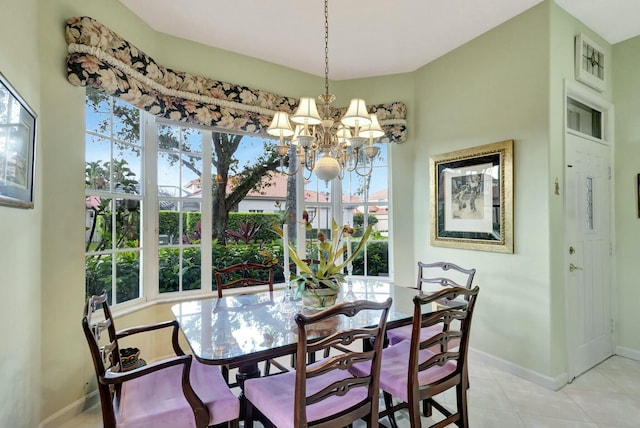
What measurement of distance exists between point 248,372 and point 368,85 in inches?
126

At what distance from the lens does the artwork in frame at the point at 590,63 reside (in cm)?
269

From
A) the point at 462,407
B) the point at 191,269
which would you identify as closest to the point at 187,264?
the point at 191,269

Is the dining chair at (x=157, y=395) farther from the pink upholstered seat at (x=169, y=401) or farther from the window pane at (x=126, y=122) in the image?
the window pane at (x=126, y=122)

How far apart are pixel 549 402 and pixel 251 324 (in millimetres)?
2149

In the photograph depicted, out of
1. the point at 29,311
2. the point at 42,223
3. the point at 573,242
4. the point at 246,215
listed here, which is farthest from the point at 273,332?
the point at 573,242

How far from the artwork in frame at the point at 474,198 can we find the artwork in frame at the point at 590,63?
814mm

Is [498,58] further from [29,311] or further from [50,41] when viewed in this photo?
[29,311]

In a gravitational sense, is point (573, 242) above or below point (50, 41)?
below

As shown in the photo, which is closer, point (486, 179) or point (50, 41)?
point (50, 41)

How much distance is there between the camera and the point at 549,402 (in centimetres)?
232

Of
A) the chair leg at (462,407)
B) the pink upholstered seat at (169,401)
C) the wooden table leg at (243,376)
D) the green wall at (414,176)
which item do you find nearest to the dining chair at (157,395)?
the pink upholstered seat at (169,401)

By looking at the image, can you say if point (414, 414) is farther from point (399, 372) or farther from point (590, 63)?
point (590, 63)

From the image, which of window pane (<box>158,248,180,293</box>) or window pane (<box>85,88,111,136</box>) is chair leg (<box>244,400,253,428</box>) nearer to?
window pane (<box>158,248,180,293</box>)

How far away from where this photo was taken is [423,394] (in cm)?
170
